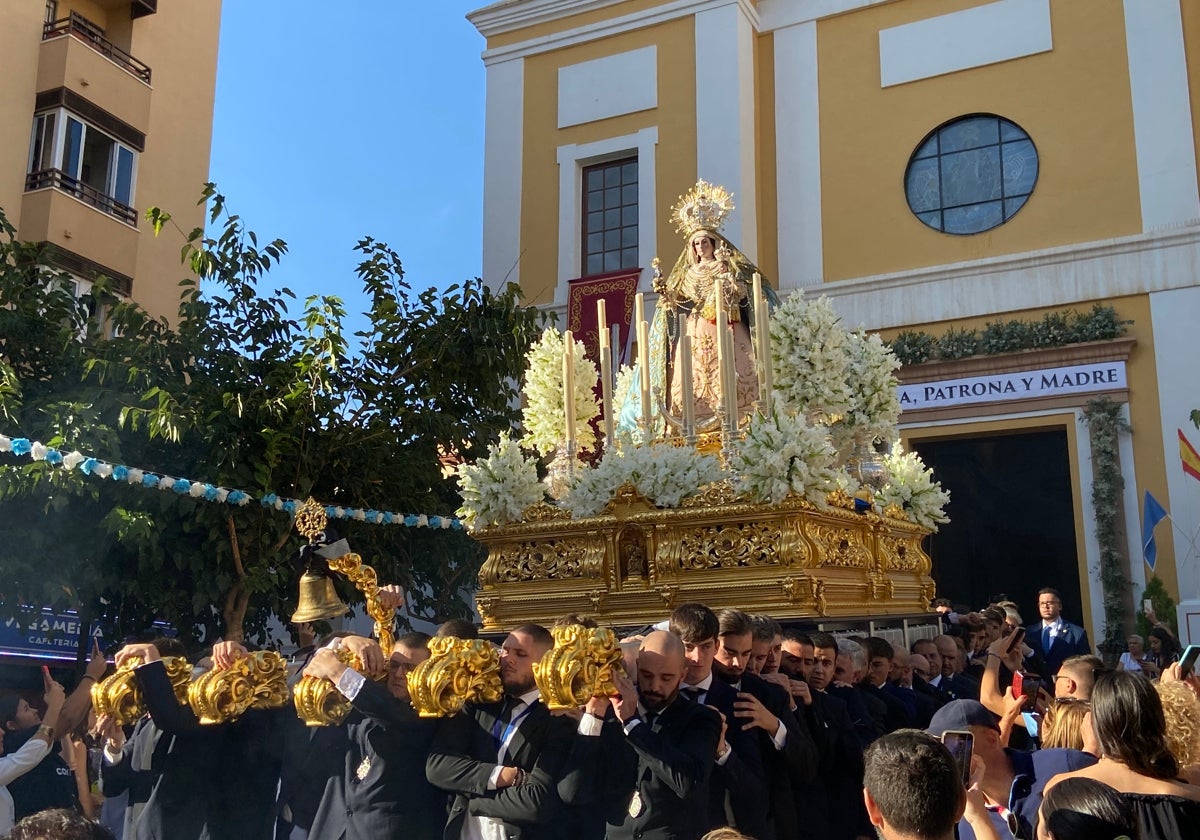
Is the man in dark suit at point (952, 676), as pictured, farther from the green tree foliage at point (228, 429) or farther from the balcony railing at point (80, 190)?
the balcony railing at point (80, 190)

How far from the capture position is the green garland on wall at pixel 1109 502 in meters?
12.6

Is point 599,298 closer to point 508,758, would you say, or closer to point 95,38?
point 95,38

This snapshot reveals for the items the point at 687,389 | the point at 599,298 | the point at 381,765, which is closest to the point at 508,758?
the point at 381,765

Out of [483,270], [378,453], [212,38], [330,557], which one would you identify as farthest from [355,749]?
[212,38]

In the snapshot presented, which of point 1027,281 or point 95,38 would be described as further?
point 95,38

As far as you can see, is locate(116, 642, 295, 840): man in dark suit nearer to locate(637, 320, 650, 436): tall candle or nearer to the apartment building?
locate(637, 320, 650, 436): tall candle

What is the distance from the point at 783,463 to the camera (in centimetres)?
536

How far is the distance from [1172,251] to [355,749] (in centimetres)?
1217

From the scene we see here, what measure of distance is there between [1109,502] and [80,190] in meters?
12.6

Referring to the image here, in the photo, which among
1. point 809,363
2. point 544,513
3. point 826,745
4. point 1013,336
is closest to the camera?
point 826,745

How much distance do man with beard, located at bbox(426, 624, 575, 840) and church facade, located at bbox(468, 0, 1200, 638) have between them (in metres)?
10.3

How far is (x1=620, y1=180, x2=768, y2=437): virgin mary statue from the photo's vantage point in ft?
22.7

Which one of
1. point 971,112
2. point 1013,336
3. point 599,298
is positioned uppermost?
point 971,112

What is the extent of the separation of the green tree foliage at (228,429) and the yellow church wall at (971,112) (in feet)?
22.5
